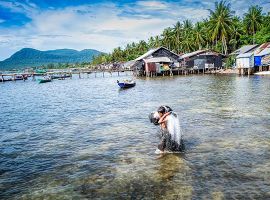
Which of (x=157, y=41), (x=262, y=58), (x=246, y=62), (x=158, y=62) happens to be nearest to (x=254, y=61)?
(x=246, y=62)

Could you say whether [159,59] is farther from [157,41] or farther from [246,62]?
[157,41]

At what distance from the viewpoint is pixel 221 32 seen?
218ft

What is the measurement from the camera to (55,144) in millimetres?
13195

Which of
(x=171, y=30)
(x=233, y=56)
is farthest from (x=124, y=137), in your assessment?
(x=171, y=30)

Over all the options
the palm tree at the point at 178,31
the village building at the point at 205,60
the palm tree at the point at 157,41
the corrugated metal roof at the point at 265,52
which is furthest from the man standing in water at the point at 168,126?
the palm tree at the point at 157,41

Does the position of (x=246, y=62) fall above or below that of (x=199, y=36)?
below

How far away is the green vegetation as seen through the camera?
65.5 meters

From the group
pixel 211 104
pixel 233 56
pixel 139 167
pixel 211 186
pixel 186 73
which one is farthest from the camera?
pixel 186 73

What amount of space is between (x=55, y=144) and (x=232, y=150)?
24.5 feet

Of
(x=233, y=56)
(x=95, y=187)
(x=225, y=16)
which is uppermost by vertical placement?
(x=225, y=16)

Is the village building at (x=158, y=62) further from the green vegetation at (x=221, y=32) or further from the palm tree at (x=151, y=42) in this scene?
the palm tree at (x=151, y=42)

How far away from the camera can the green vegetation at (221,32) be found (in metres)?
65.5

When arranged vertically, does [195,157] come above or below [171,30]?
below

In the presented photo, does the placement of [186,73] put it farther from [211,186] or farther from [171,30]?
[211,186]
